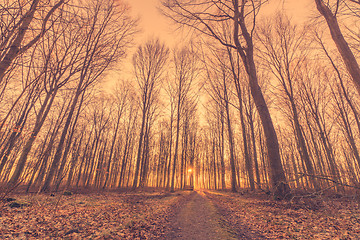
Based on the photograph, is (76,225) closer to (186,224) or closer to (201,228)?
(186,224)

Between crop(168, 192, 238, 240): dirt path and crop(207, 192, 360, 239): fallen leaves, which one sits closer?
crop(207, 192, 360, 239): fallen leaves

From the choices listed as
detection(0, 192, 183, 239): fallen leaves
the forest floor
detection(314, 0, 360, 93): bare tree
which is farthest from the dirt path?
detection(314, 0, 360, 93): bare tree

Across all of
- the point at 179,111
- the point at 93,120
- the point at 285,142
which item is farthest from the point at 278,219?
the point at 285,142

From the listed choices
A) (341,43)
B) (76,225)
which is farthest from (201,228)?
(341,43)

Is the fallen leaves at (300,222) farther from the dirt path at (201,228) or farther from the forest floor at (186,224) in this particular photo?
the dirt path at (201,228)

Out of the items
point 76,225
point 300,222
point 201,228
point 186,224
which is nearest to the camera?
point 76,225

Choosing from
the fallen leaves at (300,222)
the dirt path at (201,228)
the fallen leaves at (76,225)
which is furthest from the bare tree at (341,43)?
the fallen leaves at (76,225)

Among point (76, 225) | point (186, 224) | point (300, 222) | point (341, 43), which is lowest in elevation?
point (186, 224)

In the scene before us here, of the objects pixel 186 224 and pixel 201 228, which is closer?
pixel 201 228

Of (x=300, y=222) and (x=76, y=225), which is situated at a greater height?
(x=300, y=222)

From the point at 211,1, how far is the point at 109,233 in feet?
29.7

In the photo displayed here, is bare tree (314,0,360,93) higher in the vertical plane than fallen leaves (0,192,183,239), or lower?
higher

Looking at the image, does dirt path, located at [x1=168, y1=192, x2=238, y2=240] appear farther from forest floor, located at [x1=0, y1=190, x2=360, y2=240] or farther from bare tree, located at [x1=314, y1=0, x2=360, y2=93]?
bare tree, located at [x1=314, y1=0, x2=360, y2=93]

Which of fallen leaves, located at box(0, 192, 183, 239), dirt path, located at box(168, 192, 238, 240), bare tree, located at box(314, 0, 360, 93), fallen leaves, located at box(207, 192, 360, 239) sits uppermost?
bare tree, located at box(314, 0, 360, 93)
